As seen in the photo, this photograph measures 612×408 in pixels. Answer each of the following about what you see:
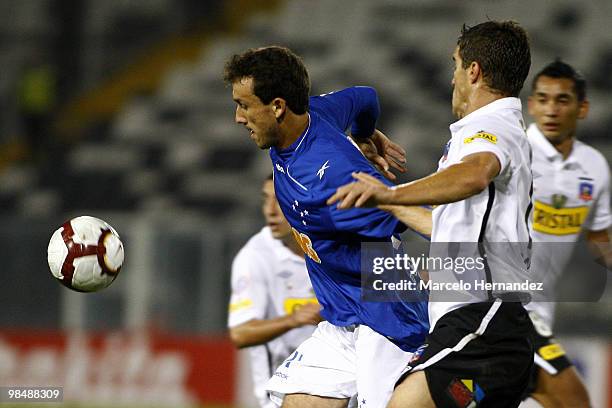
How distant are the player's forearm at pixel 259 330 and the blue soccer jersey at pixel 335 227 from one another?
1.28 meters

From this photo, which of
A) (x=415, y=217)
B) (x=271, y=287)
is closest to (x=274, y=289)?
(x=271, y=287)

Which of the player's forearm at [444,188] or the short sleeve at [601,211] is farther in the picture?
the short sleeve at [601,211]

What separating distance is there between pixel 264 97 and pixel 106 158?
36.8ft

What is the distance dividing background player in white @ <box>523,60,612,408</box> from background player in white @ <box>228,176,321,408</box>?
1.51 meters

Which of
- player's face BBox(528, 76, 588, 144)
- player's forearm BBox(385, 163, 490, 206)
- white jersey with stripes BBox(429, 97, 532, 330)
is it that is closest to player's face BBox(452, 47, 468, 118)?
white jersey with stripes BBox(429, 97, 532, 330)

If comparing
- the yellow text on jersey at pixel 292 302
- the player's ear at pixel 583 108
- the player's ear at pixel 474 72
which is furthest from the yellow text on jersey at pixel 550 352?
the player's ear at pixel 474 72

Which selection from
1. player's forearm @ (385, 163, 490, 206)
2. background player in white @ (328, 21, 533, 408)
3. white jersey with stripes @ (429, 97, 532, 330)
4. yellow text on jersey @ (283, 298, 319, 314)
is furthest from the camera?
yellow text on jersey @ (283, 298, 319, 314)

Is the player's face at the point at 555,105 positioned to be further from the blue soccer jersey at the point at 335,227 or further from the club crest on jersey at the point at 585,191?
the blue soccer jersey at the point at 335,227

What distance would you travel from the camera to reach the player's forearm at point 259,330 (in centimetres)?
663

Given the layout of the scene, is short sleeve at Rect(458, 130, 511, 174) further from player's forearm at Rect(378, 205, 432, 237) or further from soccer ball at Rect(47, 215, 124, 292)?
soccer ball at Rect(47, 215, 124, 292)

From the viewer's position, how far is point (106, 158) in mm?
16031

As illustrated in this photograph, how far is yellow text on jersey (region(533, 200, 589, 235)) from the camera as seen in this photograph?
6.86m

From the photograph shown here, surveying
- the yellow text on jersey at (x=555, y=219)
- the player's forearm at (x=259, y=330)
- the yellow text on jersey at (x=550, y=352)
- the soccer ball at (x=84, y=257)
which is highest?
the yellow text on jersey at (x=555, y=219)

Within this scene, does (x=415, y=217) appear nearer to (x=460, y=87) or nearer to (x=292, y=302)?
(x=460, y=87)
